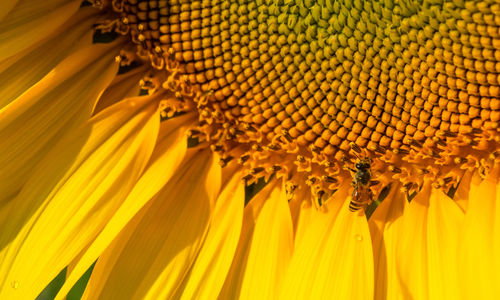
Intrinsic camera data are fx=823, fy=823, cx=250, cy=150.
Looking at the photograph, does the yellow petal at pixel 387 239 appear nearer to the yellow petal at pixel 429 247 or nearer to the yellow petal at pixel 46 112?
the yellow petal at pixel 429 247

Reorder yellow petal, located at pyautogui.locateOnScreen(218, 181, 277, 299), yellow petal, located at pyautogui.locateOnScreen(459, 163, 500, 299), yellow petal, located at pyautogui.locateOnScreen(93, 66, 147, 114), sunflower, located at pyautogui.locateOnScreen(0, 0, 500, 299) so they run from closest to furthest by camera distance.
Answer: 1. yellow petal, located at pyautogui.locateOnScreen(459, 163, 500, 299)
2. sunflower, located at pyautogui.locateOnScreen(0, 0, 500, 299)
3. yellow petal, located at pyautogui.locateOnScreen(218, 181, 277, 299)
4. yellow petal, located at pyautogui.locateOnScreen(93, 66, 147, 114)

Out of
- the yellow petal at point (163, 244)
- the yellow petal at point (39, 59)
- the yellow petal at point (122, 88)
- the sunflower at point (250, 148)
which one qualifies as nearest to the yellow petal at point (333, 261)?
the sunflower at point (250, 148)

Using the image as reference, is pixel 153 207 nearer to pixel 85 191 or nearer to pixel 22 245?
pixel 85 191

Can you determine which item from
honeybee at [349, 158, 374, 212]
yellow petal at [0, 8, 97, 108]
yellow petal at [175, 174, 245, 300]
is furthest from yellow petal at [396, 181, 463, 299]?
yellow petal at [0, 8, 97, 108]

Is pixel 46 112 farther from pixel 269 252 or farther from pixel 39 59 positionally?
pixel 269 252

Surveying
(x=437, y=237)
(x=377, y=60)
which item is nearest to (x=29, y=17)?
(x=377, y=60)

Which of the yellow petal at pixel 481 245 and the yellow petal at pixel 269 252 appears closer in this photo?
the yellow petal at pixel 481 245

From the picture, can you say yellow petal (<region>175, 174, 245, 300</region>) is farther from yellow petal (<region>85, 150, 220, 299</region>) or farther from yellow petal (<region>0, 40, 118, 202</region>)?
yellow petal (<region>0, 40, 118, 202</region>)
